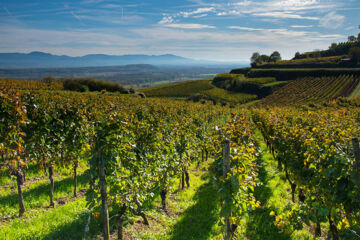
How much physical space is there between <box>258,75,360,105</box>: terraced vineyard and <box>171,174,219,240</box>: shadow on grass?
221 ft

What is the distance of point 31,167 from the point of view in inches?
498

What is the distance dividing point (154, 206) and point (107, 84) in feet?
219

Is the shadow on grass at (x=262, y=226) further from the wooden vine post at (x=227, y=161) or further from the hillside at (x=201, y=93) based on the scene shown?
the hillside at (x=201, y=93)

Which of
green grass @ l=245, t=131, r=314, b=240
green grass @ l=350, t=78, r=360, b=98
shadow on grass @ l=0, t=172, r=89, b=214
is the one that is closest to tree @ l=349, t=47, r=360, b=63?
green grass @ l=350, t=78, r=360, b=98

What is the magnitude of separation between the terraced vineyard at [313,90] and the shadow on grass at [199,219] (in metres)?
67.4

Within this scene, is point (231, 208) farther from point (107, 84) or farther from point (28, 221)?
point (107, 84)

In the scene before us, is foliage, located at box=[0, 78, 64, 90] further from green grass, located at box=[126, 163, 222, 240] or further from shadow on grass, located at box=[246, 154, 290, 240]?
shadow on grass, located at box=[246, 154, 290, 240]

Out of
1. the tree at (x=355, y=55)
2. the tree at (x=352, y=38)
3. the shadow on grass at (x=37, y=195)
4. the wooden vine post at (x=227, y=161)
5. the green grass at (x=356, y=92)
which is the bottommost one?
the shadow on grass at (x=37, y=195)

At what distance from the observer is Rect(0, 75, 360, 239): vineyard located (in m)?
5.18

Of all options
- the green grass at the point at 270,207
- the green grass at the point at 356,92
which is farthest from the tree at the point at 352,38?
the green grass at the point at 270,207

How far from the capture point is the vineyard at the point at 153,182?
17.0 ft

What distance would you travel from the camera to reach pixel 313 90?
7744 centimetres

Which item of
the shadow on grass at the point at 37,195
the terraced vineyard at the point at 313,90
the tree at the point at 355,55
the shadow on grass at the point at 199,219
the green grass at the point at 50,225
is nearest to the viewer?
the green grass at the point at 50,225

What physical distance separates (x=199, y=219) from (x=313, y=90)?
281 feet
